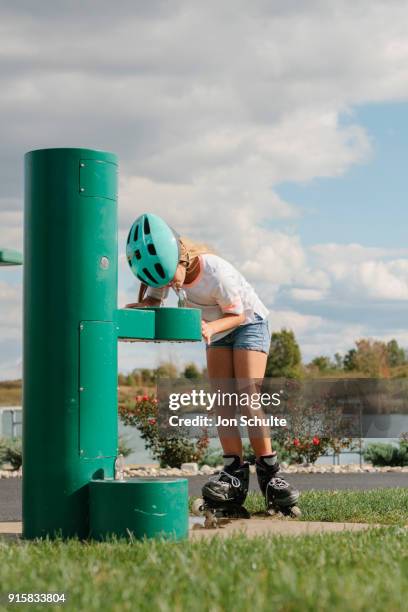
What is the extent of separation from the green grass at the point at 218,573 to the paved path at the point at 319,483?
5.28 m

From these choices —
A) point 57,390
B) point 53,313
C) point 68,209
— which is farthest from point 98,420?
point 68,209

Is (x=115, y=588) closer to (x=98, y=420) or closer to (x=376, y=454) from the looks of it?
(x=98, y=420)

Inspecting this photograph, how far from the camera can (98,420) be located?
5.00m

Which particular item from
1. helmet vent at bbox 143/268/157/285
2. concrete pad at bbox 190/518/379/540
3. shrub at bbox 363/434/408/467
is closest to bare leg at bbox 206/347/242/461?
concrete pad at bbox 190/518/379/540

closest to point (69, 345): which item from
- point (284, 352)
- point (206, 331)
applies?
point (206, 331)

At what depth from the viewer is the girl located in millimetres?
5734

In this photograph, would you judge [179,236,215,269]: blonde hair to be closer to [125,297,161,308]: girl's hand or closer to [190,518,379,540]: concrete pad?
[125,297,161,308]: girl's hand

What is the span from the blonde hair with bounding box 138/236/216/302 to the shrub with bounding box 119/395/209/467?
847 centimetres

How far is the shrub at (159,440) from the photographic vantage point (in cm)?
1431

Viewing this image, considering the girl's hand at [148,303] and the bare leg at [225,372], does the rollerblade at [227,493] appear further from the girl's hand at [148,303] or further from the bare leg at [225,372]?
the girl's hand at [148,303]

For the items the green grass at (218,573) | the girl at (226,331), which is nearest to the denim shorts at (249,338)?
the girl at (226,331)

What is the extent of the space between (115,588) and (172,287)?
258 cm

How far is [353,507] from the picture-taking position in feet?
24.0

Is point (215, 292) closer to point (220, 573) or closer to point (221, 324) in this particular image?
point (221, 324)
